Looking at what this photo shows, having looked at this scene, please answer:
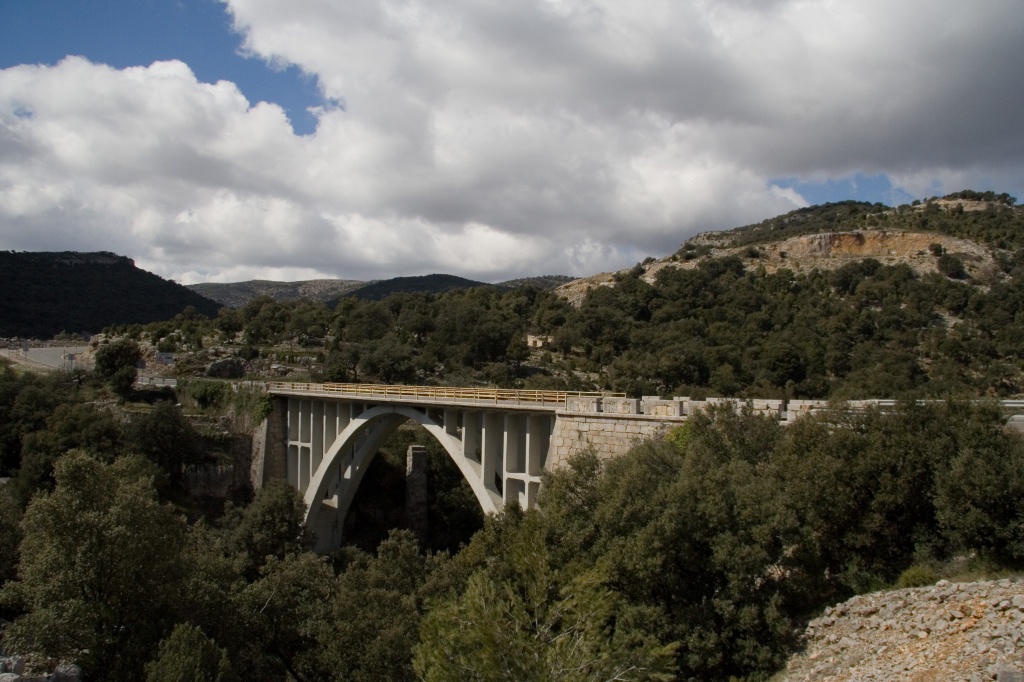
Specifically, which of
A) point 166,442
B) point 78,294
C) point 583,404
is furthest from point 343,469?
point 78,294

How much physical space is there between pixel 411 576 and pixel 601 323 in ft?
149

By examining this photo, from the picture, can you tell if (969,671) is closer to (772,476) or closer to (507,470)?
(772,476)

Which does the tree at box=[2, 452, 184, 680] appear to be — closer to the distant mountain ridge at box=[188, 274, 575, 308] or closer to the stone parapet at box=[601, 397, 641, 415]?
the stone parapet at box=[601, 397, 641, 415]

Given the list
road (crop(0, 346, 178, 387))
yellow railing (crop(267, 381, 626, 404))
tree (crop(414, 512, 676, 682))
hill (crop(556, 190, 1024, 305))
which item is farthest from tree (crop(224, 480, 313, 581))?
hill (crop(556, 190, 1024, 305))

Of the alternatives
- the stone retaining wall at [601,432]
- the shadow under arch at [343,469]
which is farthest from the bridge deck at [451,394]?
the stone retaining wall at [601,432]

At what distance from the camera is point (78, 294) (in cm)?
10231

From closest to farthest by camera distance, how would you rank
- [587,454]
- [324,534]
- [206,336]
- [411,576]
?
1. [587,454]
2. [411,576]
3. [324,534]
4. [206,336]

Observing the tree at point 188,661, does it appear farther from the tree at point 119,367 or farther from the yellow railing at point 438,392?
the tree at point 119,367

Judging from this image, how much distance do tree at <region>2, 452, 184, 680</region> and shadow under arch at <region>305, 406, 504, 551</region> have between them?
13.0 m

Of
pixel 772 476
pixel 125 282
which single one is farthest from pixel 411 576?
pixel 125 282

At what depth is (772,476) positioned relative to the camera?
1387 centimetres

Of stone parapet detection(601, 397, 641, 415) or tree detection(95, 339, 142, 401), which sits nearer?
stone parapet detection(601, 397, 641, 415)

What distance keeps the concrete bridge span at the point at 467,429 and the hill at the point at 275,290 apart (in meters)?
136

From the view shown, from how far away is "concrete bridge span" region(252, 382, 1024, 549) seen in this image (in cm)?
1850
